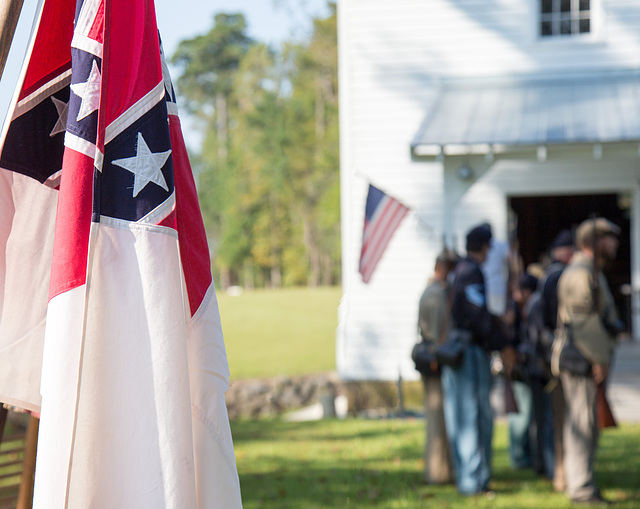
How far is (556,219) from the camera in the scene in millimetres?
17516

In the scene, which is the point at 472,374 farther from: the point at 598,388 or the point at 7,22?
the point at 7,22

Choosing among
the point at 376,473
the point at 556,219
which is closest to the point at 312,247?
the point at 556,219

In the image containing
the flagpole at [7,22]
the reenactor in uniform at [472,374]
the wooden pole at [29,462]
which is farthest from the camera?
the reenactor in uniform at [472,374]

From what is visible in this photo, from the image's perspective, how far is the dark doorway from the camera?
17.4 metres

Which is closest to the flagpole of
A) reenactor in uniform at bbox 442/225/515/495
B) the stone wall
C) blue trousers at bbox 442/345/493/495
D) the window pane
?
reenactor in uniform at bbox 442/225/515/495

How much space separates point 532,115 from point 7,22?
10.3 m

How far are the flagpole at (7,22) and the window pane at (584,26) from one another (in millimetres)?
12069

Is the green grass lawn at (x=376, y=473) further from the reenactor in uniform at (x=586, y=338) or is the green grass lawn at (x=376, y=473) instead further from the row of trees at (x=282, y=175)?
the row of trees at (x=282, y=175)

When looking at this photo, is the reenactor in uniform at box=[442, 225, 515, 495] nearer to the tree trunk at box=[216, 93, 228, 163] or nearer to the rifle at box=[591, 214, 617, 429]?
the rifle at box=[591, 214, 617, 429]

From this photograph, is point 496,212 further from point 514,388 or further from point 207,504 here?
point 207,504

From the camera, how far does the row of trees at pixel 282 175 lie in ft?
155

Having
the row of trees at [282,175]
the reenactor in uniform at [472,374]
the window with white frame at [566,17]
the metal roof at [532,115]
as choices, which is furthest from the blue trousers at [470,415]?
the row of trees at [282,175]

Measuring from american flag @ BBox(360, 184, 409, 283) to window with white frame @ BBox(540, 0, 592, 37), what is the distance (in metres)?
6.25

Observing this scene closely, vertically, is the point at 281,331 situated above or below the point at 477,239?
below
